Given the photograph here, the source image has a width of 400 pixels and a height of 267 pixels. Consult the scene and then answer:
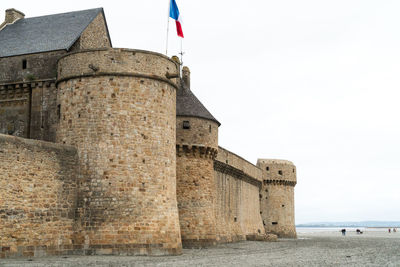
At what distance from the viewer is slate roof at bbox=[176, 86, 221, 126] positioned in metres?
29.3

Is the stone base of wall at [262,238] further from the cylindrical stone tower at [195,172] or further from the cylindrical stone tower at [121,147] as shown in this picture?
the cylindrical stone tower at [121,147]

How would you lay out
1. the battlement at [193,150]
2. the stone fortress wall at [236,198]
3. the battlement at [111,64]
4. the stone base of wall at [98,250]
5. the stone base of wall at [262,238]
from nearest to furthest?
the stone base of wall at [98,250]
the battlement at [111,64]
the battlement at [193,150]
the stone fortress wall at [236,198]
the stone base of wall at [262,238]

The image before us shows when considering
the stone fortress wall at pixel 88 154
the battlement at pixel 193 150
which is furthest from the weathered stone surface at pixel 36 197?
the battlement at pixel 193 150

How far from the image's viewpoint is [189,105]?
98.1 feet

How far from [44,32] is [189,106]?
8509 millimetres

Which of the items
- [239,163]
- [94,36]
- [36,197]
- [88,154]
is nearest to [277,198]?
[239,163]

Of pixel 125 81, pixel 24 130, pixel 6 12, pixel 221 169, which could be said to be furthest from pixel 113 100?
pixel 221 169

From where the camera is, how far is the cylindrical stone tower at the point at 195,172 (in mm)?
28031

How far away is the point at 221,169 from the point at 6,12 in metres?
16.0

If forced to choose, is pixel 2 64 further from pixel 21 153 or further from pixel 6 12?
pixel 21 153

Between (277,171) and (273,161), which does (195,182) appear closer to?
(277,171)

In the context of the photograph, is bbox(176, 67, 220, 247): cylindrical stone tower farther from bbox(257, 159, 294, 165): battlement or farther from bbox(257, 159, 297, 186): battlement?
bbox(257, 159, 294, 165): battlement

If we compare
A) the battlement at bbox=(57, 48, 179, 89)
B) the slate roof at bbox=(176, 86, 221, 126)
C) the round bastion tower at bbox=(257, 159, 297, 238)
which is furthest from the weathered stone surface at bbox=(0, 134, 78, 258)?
the round bastion tower at bbox=(257, 159, 297, 238)

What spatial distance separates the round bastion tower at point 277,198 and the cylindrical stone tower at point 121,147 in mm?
31620
